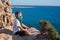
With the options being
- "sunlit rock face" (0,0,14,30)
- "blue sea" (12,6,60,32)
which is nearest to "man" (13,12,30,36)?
"blue sea" (12,6,60,32)

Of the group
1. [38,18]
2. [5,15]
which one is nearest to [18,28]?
[5,15]

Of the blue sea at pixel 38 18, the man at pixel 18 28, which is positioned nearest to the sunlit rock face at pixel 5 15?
the blue sea at pixel 38 18

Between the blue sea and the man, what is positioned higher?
the man

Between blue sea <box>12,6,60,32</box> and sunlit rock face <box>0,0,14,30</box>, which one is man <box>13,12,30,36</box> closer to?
blue sea <box>12,6,60,32</box>

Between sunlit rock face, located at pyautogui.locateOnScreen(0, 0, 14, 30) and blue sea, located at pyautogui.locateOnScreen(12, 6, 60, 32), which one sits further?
blue sea, located at pyautogui.locateOnScreen(12, 6, 60, 32)

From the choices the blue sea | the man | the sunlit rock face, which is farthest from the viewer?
the blue sea

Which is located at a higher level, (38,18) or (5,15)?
(5,15)

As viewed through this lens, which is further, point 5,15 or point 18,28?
point 5,15

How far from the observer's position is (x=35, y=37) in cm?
921

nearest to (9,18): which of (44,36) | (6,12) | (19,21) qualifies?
(6,12)

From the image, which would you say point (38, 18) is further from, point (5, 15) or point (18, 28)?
point (18, 28)

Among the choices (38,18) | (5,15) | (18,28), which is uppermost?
(18,28)

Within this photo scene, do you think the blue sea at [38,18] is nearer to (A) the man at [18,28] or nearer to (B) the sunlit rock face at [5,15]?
(A) the man at [18,28]

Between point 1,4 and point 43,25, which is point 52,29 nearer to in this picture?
point 43,25
